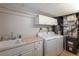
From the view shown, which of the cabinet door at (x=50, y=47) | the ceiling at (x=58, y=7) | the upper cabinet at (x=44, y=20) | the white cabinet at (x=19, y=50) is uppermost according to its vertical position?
the ceiling at (x=58, y=7)

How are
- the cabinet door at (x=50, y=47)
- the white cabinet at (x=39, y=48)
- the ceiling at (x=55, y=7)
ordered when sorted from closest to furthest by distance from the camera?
the ceiling at (x=55, y=7) < the white cabinet at (x=39, y=48) < the cabinet door at (x=50, y=47)

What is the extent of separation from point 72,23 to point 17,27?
4.42 feet

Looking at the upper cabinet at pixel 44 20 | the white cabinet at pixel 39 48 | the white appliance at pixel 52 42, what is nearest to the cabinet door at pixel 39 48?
the white cabinet at pixel 39 48

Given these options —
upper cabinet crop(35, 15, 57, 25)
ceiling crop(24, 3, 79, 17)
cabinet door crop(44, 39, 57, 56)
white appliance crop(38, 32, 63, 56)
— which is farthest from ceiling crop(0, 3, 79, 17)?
cabinet door crop(44, 39, 57, 56)

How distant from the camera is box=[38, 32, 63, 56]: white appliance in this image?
236 cm

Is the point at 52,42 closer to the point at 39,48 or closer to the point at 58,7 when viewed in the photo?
the point at 39,48

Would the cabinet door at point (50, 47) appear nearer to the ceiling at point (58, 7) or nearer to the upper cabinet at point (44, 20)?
the upper cabinet at point (44, 20)

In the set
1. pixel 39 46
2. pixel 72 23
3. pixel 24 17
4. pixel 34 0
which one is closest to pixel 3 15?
pixel 24 17

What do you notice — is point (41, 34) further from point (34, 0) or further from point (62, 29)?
point (34, 0)

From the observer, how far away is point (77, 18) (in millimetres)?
1953

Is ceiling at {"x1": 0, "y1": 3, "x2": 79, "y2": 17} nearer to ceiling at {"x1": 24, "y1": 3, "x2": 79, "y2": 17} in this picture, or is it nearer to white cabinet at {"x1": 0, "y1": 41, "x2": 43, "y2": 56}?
ceiling at {"x1": 24, "y1": 3, "x2": 79, "y2": 17}

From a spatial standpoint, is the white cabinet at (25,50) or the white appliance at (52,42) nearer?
the white cabinet at (25,50)

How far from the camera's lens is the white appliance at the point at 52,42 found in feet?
7.73

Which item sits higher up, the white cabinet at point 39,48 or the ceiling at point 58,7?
the ceiling at point 58,7
